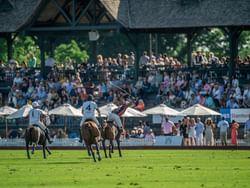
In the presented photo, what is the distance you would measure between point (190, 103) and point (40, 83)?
7613 mm

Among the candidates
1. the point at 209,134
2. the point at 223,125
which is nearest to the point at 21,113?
the point at 209,134

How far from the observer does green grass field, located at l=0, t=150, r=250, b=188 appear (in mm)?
26516

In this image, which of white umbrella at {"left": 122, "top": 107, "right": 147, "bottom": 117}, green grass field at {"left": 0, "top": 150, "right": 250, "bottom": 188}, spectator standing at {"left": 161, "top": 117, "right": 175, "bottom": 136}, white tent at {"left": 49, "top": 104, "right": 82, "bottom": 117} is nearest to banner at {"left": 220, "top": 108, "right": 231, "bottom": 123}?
spectator standing at {"left": 161, "top": 117, "right": 175, "bottom": 136}

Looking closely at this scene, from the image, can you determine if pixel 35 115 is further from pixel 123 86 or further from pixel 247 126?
pixel 123 86

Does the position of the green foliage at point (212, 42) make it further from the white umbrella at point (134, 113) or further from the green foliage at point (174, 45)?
the white umbrella at point (134, 113)

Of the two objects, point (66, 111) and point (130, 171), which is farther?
point (66, 111)

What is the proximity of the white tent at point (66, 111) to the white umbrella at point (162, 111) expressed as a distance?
9.85 ft

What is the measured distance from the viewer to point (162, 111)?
50.8 m

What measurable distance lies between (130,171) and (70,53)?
54.8 meters

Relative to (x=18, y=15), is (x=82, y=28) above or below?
below

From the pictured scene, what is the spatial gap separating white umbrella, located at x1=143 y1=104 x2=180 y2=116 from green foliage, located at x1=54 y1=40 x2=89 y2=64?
106ft

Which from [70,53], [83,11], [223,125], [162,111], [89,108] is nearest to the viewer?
[89,108]

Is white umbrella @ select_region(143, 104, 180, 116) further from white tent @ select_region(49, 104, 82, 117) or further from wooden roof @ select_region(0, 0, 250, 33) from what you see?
wooden roof @ select_region(0, 0, 250, 33)

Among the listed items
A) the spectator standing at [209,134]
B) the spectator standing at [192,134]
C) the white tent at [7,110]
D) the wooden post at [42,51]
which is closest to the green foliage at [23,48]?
the wooden post at [42,51]
